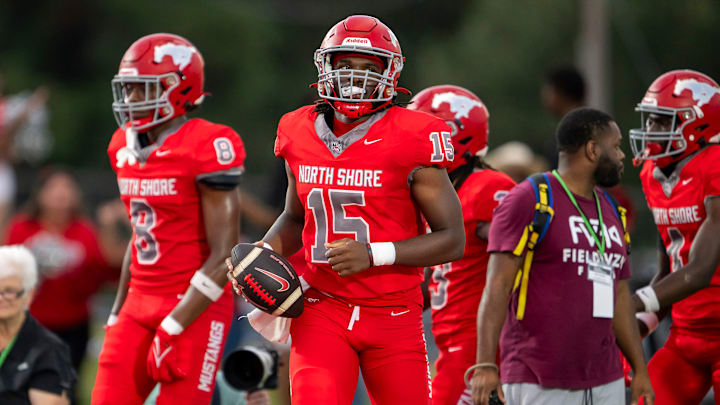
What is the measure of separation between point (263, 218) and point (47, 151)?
2357 centimetres

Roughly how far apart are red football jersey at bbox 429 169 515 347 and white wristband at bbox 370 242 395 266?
1245 millimetres

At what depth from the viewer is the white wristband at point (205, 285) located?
17.0 ft

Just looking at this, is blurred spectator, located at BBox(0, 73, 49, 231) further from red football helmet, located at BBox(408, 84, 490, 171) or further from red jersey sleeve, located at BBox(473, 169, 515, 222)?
red jersey sleeve, located at BBox(473, 169, 515, 222)

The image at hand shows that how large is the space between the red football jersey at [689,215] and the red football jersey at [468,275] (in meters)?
0.85

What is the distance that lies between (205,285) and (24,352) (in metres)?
0.99

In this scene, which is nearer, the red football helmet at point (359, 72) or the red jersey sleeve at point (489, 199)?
the red football helmet at point (359, 72)

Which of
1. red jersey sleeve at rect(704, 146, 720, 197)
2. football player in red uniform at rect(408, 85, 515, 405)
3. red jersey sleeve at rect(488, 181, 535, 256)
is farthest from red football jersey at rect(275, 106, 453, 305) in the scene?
red jersey sleeve at rect(704, 146, 720, 197)

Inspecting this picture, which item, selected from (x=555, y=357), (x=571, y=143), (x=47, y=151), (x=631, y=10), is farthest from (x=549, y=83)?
(x=47, y=151)

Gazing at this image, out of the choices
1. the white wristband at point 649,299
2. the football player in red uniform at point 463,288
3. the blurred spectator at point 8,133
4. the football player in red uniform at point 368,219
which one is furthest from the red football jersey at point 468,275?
the blurred spectator at point 8,133

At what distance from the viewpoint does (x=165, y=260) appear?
537cm

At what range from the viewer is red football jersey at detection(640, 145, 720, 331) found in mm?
5410

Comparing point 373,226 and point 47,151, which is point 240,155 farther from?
point 47,151

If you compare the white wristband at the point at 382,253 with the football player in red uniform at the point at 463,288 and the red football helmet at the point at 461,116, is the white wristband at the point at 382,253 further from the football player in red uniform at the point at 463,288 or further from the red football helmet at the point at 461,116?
the red football helmet at the point at 461,116

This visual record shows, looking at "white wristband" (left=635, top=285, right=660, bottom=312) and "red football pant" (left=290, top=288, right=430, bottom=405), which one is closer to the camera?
"red football pant" (left=290, top=288, right=430, bottom=405)
